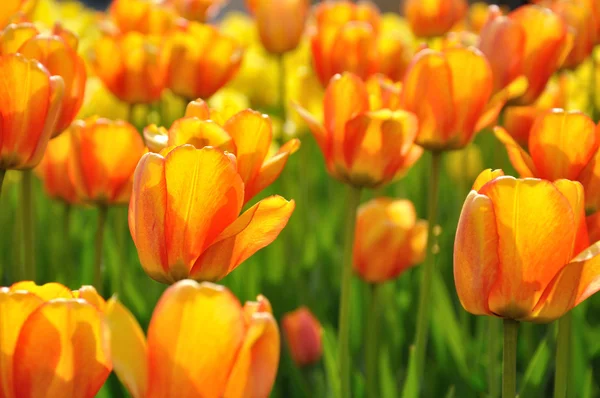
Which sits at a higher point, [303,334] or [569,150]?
[569,150]

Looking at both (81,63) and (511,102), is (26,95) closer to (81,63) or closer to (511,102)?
(81,63)

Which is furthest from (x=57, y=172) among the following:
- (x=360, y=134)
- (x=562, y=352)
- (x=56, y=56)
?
(x=562, y=352)

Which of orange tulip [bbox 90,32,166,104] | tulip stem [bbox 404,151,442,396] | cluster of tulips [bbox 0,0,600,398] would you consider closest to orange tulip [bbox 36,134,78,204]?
cluster of tulips [bbox 0,0,600,398]

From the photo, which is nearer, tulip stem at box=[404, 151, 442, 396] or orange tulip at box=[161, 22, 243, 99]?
tulip stem at box=[404, 151, 442, 396]

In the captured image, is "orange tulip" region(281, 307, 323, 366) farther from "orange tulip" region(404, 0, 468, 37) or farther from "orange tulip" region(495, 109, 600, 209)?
"orange tulip" region(404, 0, 468, 37)

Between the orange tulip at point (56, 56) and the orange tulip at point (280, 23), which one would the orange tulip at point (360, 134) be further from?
the orange tulip at point (280, 23)

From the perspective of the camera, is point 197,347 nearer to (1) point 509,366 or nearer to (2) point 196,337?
(2) point 196,337

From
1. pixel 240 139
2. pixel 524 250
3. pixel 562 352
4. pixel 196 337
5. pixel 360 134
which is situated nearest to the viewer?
pixel 196 337
